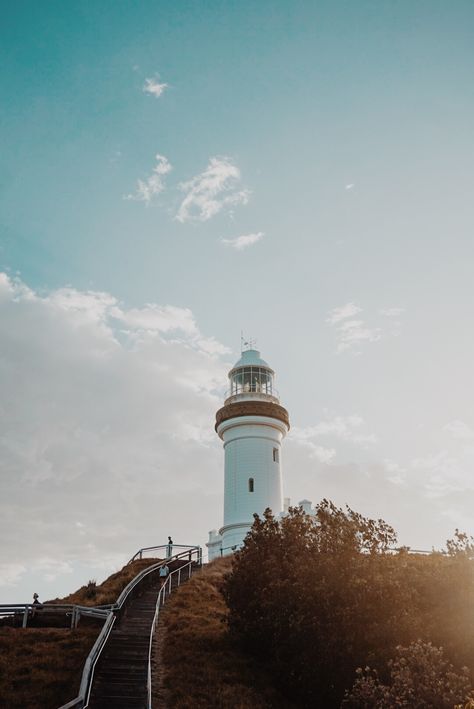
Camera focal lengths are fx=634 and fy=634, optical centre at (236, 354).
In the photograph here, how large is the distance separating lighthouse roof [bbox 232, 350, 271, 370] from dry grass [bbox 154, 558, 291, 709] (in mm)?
19921

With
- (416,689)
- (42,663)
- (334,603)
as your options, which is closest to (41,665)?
(42,663)


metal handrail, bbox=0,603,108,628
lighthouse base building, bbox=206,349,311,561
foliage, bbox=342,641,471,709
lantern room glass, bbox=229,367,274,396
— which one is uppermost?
lantern room glass, bbox=229,367,274,396

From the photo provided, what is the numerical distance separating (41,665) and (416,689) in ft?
32.3

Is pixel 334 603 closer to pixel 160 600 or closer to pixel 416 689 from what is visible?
pixel 416 689

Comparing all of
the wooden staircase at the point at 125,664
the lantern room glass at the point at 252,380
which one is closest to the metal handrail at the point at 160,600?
the wooden staircase at the point at 125,664

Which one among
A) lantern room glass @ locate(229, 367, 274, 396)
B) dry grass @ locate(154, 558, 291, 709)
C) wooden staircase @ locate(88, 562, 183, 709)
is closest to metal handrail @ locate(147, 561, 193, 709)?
wooden staircase @ locate(88, 562, 183, 709)

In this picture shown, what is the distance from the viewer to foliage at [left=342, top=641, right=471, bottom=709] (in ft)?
46.0

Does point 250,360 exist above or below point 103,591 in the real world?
above

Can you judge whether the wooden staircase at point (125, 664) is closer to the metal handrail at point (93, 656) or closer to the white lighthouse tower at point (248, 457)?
the metal handrail at point (93, 656)

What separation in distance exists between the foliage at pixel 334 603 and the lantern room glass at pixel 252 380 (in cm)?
1984

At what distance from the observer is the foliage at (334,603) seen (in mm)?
17344

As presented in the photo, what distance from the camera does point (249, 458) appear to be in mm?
39750

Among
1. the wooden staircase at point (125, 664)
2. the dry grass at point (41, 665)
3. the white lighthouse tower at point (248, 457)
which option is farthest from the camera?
the white lighthouse tower at point (248, 457)

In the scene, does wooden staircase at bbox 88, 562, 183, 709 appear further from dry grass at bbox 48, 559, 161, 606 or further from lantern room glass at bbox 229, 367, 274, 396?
lantern room glass at bbox 229, 367, 274, 396
